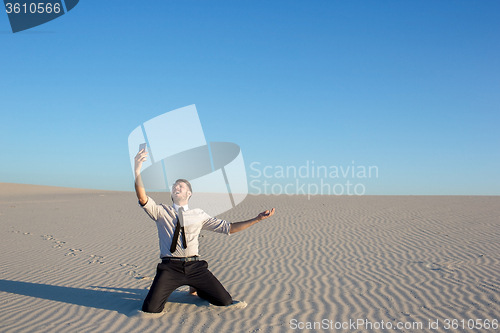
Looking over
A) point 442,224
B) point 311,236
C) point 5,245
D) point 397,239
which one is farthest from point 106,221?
point 442,224

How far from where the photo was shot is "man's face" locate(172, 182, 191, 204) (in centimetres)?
421

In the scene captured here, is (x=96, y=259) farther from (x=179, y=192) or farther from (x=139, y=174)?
(x=139, y=174)

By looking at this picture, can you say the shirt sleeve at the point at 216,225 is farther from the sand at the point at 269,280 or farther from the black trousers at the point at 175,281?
the sand at the point at 269,280

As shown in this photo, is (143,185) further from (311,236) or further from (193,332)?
(311,236)

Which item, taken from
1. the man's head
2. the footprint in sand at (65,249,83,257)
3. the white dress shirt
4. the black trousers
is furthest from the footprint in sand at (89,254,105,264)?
the man's head

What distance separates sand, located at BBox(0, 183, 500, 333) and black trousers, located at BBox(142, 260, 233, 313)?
185 mm

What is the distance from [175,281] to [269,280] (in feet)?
8.20

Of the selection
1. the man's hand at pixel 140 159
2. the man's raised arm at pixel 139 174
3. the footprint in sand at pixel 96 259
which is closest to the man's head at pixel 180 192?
the man's raised arm at pixel 139 174

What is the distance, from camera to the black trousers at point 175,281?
13.7ft

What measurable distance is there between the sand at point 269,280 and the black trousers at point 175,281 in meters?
0.18

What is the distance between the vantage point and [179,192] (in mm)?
4211

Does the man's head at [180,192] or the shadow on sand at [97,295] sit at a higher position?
the man's head at [180,192]

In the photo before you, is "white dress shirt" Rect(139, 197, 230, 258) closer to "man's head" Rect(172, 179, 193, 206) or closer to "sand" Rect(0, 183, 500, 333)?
"man's head" Rect(172, 179, 193, 206)

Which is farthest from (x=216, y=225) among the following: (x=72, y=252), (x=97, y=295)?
(x=72, y=252)
